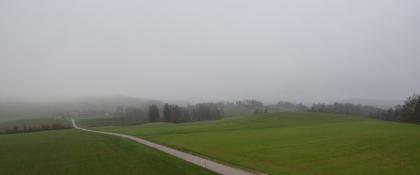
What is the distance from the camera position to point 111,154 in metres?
41.2

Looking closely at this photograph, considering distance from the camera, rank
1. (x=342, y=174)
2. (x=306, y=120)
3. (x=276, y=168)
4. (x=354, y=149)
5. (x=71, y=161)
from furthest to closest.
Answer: (x=306, y=120)
(x=354, y=149)
(x=71, y=161)
(x=276, y=168)
(x=342, y=174)

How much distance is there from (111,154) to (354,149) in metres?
25.9

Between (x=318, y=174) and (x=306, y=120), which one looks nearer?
(x=318, y=174)

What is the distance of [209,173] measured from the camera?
→ 26.9 metres

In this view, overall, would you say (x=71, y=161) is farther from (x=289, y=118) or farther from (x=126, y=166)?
(x=289, y=118)

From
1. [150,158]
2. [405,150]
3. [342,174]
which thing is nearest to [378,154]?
[405,150]

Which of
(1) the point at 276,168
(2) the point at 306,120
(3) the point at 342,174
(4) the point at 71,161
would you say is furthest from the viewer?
(2) the point at 306,120

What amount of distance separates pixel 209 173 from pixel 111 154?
17947 mm

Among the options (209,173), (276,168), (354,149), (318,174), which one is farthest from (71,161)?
(354,149)

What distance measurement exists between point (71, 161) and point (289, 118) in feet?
265

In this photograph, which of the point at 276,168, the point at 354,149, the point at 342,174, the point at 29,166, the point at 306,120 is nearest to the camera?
the point at 342,174

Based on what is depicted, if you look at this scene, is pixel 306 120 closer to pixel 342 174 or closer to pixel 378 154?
pixel 378 154

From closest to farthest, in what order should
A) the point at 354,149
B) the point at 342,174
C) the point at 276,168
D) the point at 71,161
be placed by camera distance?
the point at 342,174
the point at 276,168
the point at 71,161
the point at 354,149

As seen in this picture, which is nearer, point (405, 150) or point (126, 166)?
point (126, 166)
